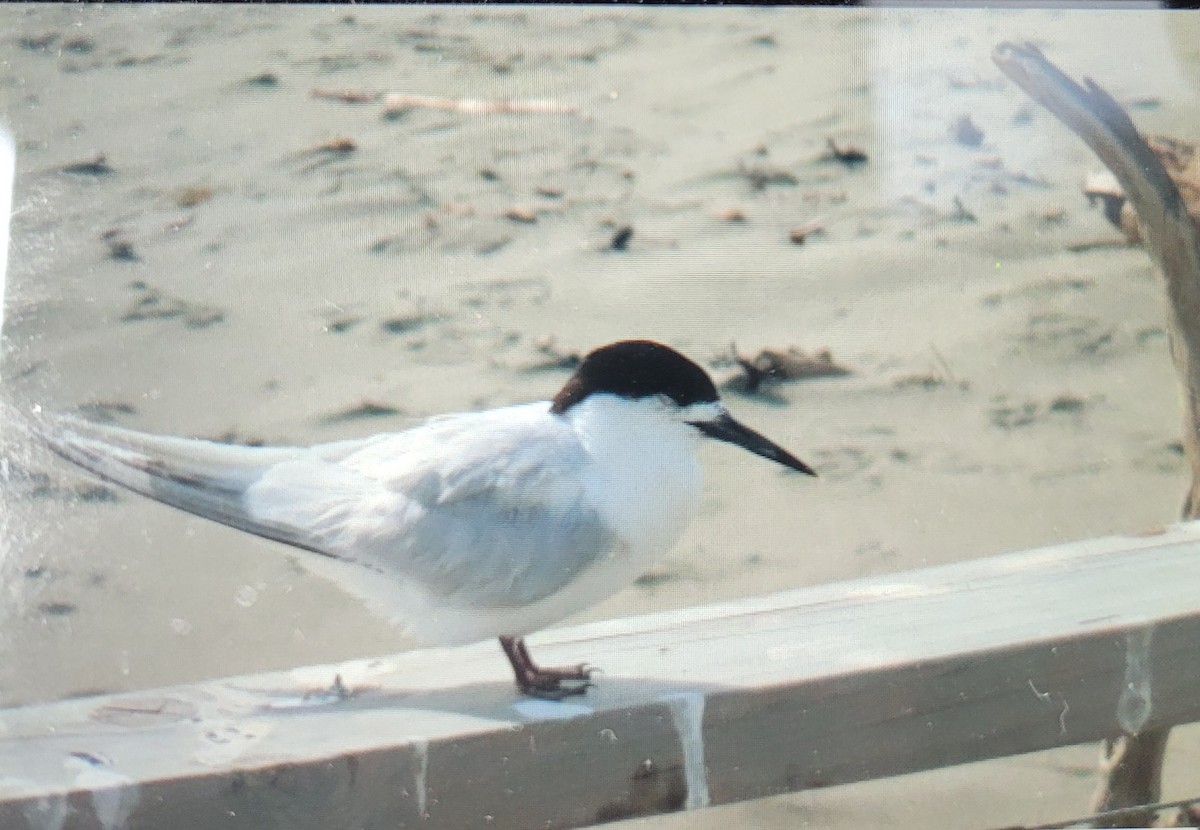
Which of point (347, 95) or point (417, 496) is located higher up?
point (347, 95)

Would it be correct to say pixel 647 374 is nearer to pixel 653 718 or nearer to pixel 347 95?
pixel 653 718

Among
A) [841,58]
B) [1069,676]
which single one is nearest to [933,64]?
[841,58]

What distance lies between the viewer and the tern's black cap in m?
1.59

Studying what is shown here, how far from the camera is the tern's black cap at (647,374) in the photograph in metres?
1.59

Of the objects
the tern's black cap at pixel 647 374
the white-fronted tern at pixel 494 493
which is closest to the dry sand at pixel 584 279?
the white-fronted tern at pixel 494 493

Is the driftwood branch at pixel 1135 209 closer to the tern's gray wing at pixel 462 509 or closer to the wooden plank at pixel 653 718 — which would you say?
the wooden plank at pixel 653 718

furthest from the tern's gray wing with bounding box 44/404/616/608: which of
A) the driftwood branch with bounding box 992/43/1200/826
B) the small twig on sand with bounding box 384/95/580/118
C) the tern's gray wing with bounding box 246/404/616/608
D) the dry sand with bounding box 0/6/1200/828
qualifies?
the driftwood branch with bounding box 992/43/1200/826

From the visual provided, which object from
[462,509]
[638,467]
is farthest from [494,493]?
[638,467]

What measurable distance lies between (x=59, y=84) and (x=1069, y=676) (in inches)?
58.1

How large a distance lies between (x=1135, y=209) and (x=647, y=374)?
0.77 meters

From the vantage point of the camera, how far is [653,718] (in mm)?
1495

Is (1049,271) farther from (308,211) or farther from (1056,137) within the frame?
(308,211)

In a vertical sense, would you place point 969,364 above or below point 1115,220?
below

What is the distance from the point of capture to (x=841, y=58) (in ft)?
6.43
